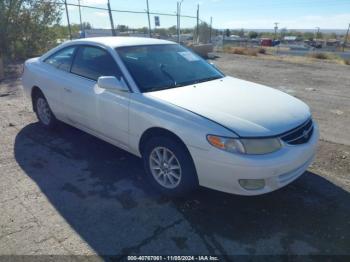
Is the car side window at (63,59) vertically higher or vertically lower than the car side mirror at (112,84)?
higher

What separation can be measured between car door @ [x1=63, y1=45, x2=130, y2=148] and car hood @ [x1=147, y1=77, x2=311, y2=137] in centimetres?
53

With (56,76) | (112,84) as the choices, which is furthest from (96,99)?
(56,76)

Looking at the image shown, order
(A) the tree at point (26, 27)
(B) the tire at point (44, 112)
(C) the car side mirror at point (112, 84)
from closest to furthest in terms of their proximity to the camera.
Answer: (C) the car side mirror at point (112, 84), (B) the tire at point (44, 112), (A) the tree at point (26, 27)

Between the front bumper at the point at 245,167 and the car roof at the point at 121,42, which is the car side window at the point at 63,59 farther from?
the front bumper at the point at 245,167

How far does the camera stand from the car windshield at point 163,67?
3.67 m

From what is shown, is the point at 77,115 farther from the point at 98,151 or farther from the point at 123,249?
the point at 123,249

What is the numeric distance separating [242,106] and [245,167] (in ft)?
2.34

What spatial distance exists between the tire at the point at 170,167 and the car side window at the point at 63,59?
6.56 feet

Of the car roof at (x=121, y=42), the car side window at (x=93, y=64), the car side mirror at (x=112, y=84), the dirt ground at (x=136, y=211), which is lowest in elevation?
the dirt ground at (x=136, y=211)

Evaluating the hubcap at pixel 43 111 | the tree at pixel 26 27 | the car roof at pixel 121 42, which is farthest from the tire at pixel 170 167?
the tree at pixel 26 27

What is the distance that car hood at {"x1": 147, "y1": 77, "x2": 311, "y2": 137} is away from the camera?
9.54ft

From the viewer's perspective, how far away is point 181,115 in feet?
10.0

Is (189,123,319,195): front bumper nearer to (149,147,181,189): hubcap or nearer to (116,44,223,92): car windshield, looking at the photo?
(149,147,181,189): hubcap

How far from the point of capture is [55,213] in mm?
3139
